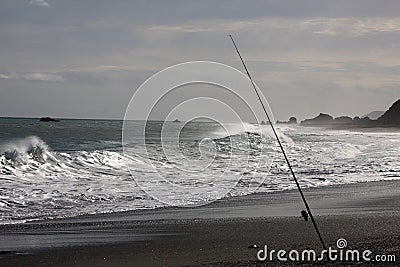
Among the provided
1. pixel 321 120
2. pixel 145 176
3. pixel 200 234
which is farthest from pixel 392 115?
pixel 200 234

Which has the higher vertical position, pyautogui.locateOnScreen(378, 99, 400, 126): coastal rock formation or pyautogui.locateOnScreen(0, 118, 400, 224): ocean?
pyautogui.locateOnScreen(378, 99, 400, 126): coastal rock formation

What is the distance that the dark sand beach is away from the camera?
884cm

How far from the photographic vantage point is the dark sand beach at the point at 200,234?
8844mm

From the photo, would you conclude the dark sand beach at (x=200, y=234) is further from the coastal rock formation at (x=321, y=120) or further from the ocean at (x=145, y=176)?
the coastal rock formation at (x=321, y=120)

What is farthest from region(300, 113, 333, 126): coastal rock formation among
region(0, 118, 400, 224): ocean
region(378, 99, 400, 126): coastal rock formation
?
region(0, 118, 400, 224): ocean

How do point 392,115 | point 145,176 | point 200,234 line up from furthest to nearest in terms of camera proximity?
point 392,115 < point 145,176 < point 200,234

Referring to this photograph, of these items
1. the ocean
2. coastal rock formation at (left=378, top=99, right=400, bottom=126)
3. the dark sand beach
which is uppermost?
coastal rock formation at (left=378, top=99, right=400, bottom=126)

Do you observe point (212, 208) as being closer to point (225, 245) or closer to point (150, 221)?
point (150, 221)

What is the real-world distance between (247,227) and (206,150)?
22.6m

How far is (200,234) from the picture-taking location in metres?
10.8

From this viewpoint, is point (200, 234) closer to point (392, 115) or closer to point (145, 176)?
point (145, 176)

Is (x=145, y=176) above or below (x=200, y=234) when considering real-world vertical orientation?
above

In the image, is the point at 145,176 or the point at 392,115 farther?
the point at 392,115

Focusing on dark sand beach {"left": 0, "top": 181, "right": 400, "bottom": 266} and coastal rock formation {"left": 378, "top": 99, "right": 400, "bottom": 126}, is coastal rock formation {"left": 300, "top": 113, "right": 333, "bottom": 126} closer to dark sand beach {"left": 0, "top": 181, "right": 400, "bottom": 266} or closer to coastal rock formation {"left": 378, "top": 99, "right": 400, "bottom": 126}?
coastal rock formation {"left": 378, "top": 99, "right": 400, "bottom": 126}
